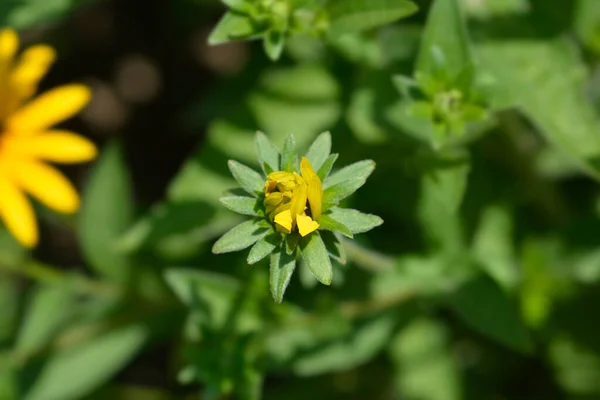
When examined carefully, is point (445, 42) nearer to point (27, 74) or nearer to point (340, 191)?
point (340, 191)

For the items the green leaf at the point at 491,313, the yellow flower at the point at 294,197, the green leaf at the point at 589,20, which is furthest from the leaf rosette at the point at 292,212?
the green leaf at the point at 589,20

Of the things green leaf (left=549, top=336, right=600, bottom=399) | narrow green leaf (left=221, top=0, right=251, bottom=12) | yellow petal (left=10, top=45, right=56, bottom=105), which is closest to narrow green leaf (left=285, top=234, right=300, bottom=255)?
narrow green leaf (left=221, top=0, right=251, bottom=12)

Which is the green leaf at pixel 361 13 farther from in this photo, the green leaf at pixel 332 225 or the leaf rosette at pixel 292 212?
the green leaf at pixel 332 225

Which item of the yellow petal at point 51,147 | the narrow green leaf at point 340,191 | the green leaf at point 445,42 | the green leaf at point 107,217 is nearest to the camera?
the narrow green leaf at point 340,191

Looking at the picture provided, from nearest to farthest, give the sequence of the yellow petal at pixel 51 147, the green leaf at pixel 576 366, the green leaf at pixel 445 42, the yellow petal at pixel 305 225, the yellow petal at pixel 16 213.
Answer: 1. the yellow petal at pixel 305 225
2. the green leaf at pixel 445 42
3. the yellow petal at pixel 16 213
4. the yellow petal at pixel 51 147
5. the green leaf at pixel 576 366

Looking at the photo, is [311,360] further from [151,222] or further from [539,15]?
[539,15]

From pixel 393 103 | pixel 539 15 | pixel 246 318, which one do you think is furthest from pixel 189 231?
pixel 539 15

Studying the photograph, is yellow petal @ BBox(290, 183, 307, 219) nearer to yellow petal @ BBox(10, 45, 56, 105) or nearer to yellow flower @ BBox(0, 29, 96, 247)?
yellow flower @ BBox(0, 29, 96, 247)

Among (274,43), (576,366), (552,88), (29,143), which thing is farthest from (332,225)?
(576,366)
